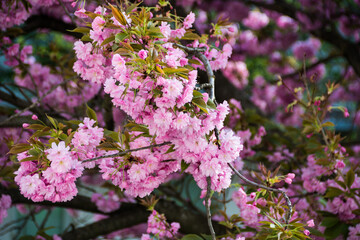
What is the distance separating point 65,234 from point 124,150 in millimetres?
1478

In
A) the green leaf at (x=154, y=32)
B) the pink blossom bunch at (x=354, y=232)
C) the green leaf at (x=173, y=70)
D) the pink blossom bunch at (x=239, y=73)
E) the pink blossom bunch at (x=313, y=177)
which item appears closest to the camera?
the green leaf at (x=173, y=70)

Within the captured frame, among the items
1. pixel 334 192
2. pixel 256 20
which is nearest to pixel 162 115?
pixel 334 192

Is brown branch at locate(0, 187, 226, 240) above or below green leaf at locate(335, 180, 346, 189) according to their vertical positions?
below

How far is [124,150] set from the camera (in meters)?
1.26

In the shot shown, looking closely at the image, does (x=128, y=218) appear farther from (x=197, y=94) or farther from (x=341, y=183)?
(x=197, y=94)

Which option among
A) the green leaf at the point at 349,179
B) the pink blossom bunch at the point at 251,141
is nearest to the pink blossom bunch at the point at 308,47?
the pink blossom bunch at the point at 251,141

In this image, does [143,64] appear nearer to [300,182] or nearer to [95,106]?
[300,182]

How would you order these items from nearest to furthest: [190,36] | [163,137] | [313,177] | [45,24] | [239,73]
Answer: [163,137] → [190,36] → [313,177] → [45,24] → [239,73]

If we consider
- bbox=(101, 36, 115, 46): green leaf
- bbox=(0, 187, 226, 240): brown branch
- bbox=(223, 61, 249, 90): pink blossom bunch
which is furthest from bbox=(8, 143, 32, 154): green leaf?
bbox=(223, 61, 249, 90): pink blossom bunch

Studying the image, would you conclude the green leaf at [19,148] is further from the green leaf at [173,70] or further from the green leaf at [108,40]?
the green leaf at [173,70]

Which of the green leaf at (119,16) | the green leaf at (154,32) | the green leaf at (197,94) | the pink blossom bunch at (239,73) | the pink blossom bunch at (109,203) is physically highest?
the green leaf at (119,16)

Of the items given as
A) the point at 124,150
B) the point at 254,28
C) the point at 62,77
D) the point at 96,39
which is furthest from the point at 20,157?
the point at 254,28

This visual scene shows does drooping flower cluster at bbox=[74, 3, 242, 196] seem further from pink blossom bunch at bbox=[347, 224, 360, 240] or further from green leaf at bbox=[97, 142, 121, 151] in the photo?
pink blossom bunch at bbox=[347, 224, 360, 240]

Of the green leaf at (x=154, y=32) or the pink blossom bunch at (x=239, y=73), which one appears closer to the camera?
the green leaf at (x=154, y=32)
